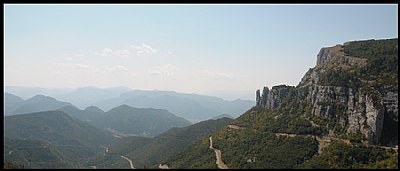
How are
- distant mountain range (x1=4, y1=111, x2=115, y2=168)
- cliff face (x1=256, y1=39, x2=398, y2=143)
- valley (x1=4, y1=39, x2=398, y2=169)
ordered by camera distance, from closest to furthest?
valley (x1=4, y1=39, x2=398, y2=169) < cliff face (x1=256, y1=39, x2=398, y2=143) < distant mountain range (x1=4, y1=111, x2=115, y2=168)

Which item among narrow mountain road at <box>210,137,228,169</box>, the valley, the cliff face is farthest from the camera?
narrow mountain road at <box>210,137,228,169</box>

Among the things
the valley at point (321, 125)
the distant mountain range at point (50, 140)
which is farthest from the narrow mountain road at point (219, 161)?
the distant mountain range at point (50, 140)

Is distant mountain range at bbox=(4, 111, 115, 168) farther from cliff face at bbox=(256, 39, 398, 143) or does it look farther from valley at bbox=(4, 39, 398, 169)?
cliff face at bbox=(256, 39, 398, 143)

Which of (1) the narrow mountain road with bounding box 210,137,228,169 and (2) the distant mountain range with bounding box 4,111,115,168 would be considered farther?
(2) the distant mountain range with bounding box 4,111,115,168

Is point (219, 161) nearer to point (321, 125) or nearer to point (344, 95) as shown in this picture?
point (321, 125)

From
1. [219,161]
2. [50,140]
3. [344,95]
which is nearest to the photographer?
[219,161]

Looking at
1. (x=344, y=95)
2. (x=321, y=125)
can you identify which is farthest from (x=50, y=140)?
(x=344, y=95)

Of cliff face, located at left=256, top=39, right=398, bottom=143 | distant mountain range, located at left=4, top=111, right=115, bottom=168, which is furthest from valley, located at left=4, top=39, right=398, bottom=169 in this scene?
distant mountain range, located at left=4, top=111, right=115, bottom=168

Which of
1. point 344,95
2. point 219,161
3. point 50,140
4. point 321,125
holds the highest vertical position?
point 344,95
